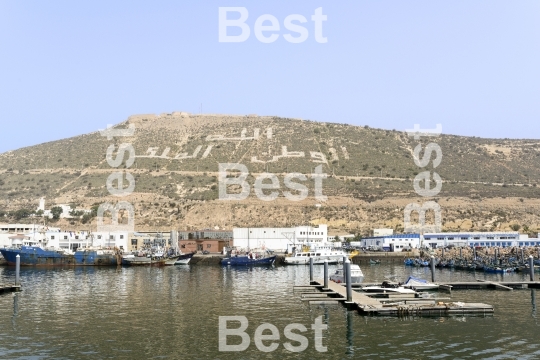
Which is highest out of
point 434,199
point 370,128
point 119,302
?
point 370,128

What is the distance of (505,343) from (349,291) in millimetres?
11754

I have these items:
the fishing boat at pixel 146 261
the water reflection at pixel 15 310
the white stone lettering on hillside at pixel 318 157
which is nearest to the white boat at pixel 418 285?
the water reflection at pixel 15 310

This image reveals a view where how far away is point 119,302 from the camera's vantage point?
41.8 metres

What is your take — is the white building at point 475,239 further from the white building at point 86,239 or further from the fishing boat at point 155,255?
the white building at point 86,239

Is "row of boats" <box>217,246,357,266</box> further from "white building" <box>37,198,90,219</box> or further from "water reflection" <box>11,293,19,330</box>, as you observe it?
"water reflection" <box>11,293,19,330</box>

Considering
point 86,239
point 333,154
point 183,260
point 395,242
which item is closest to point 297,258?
point 183,260

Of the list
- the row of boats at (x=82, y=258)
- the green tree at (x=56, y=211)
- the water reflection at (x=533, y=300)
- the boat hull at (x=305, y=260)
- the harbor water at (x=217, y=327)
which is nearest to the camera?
the harbor water at (x=217, y=327)

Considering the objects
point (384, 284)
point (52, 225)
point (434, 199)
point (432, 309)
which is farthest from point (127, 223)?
point (432, 309)

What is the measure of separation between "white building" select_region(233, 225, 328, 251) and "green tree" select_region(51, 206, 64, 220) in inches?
1662

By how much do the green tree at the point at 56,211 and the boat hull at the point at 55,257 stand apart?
33168mm

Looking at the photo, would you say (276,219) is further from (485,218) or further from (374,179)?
(485,218)

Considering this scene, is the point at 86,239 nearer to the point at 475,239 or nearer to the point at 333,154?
the point at 333,154

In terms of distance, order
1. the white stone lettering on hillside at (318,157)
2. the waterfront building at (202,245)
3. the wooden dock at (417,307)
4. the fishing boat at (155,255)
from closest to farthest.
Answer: the wooden dock at (417,307)
the fishing boat at (155,255)
the waterfront building at (202,245)
the white stone lettering on hillside at (318,157)

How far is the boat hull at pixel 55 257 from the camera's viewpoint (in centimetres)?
9019
